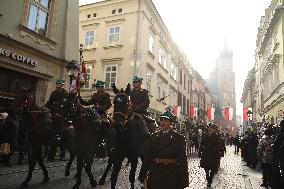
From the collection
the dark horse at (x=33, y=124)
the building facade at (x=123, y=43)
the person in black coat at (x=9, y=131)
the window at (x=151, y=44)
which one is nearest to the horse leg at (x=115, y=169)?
the dark horse at (x=33, y=124)

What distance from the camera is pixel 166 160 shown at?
5.12 meters

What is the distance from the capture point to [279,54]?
80.7ft

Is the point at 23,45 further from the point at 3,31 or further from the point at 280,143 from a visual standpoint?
the point at 280,143

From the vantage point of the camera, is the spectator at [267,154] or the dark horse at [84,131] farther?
the spectator at [267,154]

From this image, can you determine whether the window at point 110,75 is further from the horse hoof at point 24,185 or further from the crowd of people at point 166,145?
the horse hoof at point 24,185

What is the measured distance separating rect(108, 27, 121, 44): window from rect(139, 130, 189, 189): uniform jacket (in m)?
22.6

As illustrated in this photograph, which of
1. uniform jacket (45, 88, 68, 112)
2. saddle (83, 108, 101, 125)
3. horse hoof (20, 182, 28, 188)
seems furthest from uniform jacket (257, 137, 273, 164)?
horse hoof (20, 182, 28, 188)

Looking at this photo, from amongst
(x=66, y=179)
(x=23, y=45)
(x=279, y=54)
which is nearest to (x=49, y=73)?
(x=23, y=45)

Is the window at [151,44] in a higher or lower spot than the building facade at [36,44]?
higher

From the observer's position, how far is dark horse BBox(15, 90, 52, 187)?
7926 millimetres

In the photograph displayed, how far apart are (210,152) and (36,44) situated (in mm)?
10201

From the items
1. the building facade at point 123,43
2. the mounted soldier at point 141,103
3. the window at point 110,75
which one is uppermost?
the building facade at point 123,43

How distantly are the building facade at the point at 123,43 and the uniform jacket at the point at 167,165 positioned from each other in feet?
64.2

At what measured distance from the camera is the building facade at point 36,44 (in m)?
13.9
